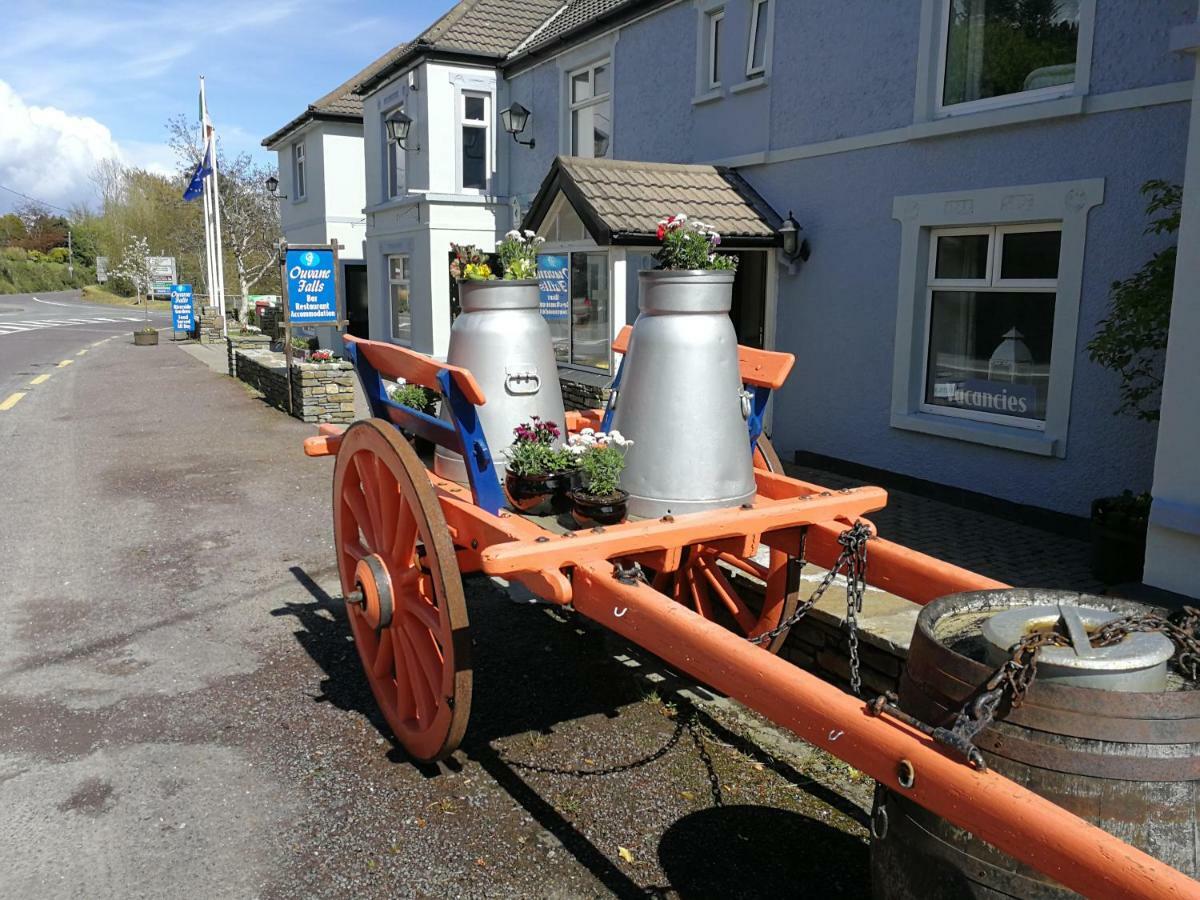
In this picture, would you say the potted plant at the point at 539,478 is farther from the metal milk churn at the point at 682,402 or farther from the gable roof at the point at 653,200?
the gable roof at the point at 653,200

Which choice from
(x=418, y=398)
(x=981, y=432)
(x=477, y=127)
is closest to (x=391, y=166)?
(x=477, y=127)

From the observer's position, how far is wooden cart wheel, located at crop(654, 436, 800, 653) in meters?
4.39

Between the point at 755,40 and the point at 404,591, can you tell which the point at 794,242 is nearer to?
the point at 755,40

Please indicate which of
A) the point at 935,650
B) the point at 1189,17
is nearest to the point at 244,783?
the point at 935,650

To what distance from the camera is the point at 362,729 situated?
13.8ft

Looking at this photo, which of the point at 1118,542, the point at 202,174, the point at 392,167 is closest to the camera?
the point at 1118,542

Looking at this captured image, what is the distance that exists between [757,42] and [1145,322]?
18.2ft

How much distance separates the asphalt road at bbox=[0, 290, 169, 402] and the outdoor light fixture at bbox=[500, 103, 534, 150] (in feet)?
30.0

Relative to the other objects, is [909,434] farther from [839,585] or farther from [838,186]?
[839,585]

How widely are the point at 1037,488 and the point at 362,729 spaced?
525 cm

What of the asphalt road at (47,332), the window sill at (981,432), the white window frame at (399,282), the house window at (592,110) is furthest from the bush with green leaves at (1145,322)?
the asphalt road at (47,332)

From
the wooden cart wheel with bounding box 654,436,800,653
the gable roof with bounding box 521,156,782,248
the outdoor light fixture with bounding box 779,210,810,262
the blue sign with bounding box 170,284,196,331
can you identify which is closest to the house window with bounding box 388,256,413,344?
the gable roof with bounding box 521,156,782,248

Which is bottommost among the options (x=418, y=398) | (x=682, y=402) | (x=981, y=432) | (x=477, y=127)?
(x=981, y=432)

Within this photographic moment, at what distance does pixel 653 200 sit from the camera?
931 centimetres
